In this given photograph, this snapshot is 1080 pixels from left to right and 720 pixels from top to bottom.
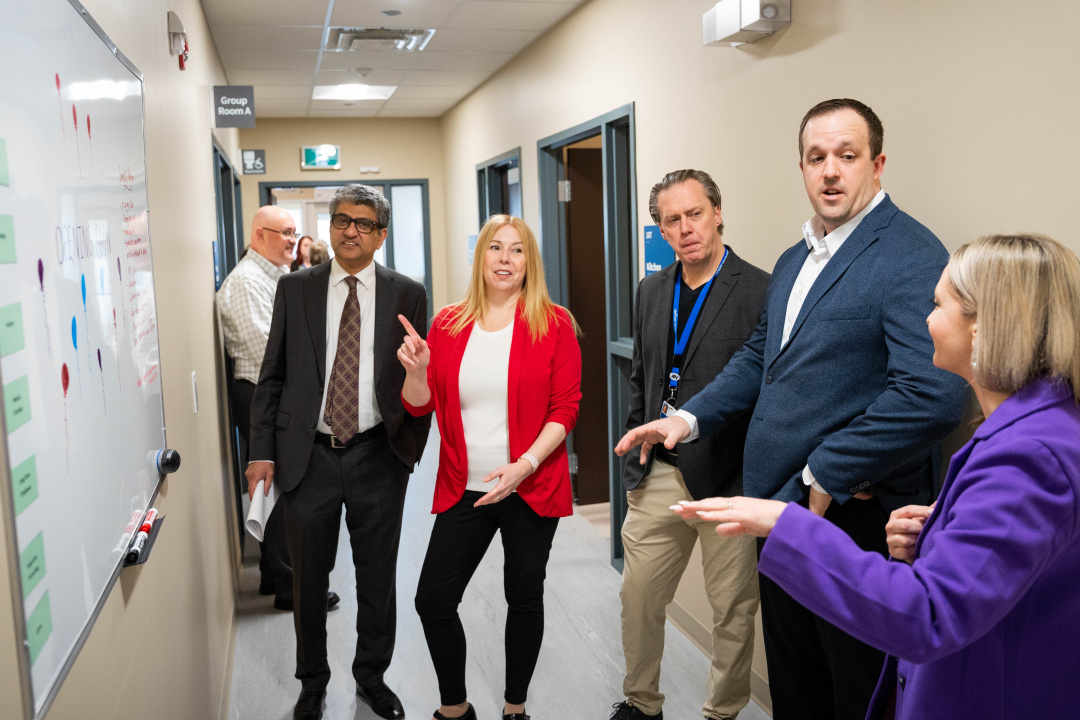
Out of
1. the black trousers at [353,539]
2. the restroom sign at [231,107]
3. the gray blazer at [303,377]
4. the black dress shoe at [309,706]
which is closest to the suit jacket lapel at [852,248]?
the gray blazer at [303,377]

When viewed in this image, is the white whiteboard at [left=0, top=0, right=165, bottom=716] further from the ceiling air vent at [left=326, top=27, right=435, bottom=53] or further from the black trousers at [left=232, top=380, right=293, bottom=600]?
the ceiling air vent at [left=326, top=27, right=435, bottom=53]

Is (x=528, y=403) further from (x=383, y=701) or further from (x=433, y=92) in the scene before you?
(x=433, y=92)

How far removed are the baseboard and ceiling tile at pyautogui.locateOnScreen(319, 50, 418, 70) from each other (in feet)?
12.9

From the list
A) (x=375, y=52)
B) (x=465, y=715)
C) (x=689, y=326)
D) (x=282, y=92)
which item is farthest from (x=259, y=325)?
(x=282, y=92)

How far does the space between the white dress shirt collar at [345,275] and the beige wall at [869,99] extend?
50.6 inches

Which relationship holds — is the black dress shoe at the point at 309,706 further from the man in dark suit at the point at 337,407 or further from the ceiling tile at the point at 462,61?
the ceiling tile at the point at 462,61

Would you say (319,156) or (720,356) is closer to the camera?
(720,356)

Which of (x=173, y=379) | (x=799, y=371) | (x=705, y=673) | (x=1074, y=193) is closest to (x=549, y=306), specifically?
(x=799, y=371)

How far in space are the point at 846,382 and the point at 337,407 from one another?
1.52 m

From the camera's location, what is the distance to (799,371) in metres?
1.81

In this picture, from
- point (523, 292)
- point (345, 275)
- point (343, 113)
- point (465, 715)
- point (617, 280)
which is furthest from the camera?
point (343, 113)

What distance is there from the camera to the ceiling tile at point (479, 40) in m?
4.93

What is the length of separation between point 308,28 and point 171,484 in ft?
11.7

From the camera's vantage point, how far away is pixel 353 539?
2.69 m
